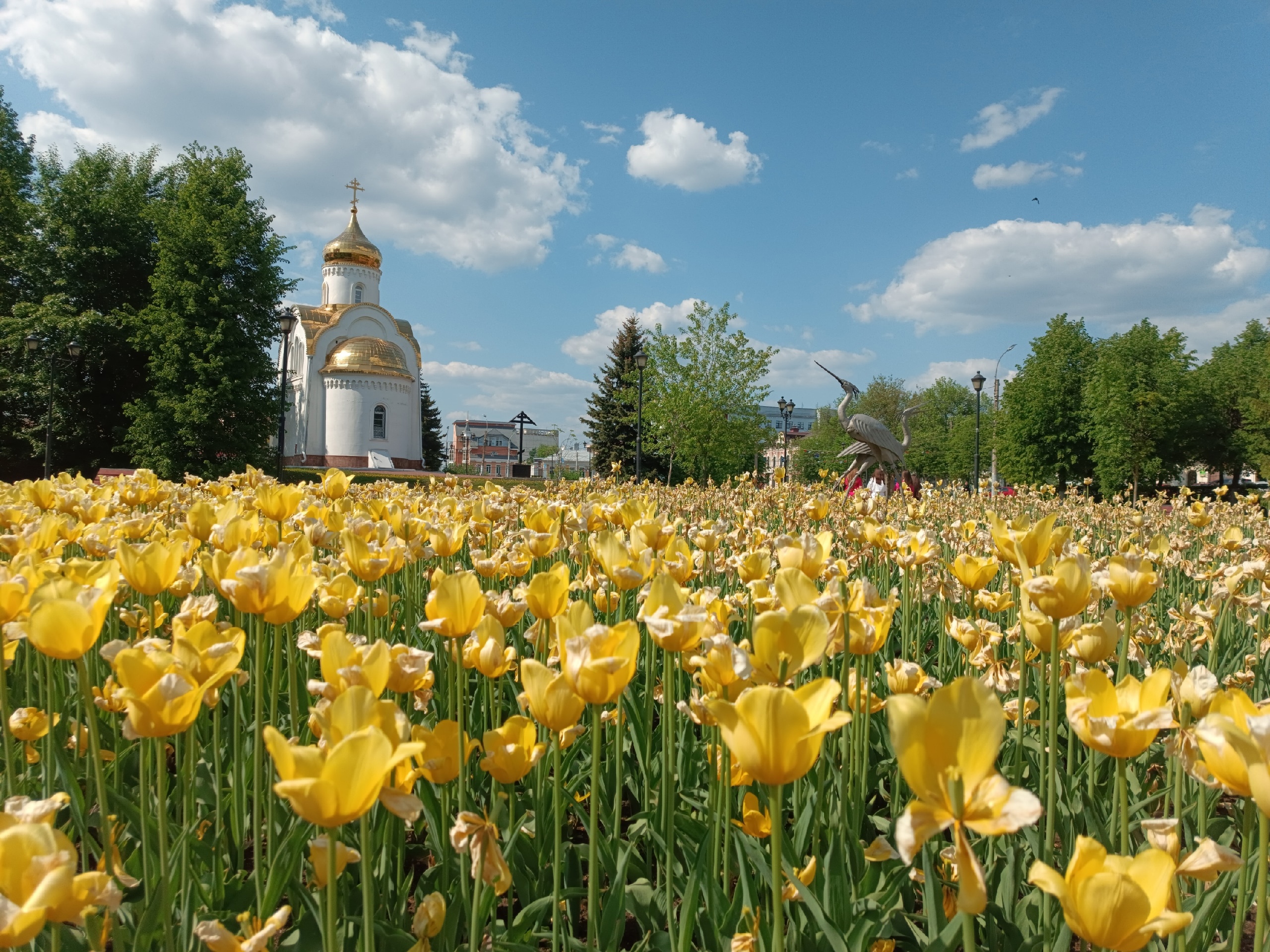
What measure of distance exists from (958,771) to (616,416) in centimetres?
4528

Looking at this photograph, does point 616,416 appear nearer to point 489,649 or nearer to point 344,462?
point 344,462

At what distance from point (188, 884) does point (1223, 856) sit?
1597mm

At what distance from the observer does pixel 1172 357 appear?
36781 mm

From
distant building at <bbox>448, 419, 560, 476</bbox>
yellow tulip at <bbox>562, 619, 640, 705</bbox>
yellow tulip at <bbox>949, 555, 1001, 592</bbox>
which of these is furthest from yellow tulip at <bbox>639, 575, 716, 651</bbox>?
distant building at <bbox>448, 419, 560, 476</bbox>

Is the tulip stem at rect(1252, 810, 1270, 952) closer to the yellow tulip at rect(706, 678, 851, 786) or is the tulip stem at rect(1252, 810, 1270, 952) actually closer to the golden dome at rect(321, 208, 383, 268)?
the yellow tulip at rect(706, 678, 851, 786)

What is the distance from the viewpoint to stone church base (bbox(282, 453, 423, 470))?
43062mm

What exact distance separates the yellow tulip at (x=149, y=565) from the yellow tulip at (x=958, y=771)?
1757 mm

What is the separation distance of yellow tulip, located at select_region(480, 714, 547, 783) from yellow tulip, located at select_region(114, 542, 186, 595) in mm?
1006

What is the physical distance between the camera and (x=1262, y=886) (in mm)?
952

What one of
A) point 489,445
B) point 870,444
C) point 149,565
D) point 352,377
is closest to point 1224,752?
point 149,565

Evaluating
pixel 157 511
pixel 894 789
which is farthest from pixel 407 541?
pixel 157 511

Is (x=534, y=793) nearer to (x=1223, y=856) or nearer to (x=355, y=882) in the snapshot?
(x=355, y=882)

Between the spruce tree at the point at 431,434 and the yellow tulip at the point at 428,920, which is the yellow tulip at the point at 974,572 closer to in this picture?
the yellow tulip at the point at 428,920

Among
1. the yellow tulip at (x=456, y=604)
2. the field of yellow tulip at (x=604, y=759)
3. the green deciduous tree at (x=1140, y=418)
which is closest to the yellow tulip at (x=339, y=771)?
the field of yellow tulip at (x=604, y=759)
